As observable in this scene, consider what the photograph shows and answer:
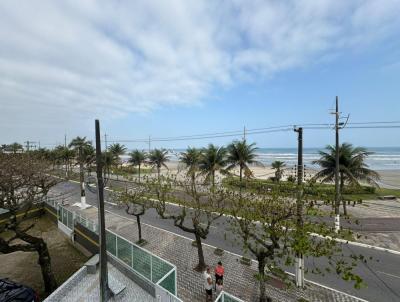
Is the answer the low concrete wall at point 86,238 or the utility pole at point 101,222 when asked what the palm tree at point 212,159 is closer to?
the low concrete wall at point 86,238

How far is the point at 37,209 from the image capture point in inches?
1066

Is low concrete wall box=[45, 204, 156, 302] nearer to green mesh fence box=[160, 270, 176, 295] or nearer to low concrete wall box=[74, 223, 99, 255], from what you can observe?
low concrete wall box=[74, 223, 99, 255]

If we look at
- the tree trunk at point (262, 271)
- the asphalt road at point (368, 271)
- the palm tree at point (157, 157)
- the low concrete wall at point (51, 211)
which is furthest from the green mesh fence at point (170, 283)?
the palm tree at point (157, 157)

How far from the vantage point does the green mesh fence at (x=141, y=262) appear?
Result: 38.1 feet

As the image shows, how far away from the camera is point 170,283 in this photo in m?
10.8

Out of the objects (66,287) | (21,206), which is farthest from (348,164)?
(21,206)

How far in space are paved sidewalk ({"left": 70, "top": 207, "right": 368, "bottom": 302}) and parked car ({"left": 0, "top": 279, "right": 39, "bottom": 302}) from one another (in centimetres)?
675

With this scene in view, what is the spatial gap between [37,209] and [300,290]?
2661 cm

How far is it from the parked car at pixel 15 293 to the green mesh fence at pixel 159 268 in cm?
555

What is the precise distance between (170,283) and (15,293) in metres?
6.91

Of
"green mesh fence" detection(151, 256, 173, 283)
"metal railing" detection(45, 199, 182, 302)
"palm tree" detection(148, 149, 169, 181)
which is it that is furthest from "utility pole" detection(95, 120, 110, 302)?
"palm tree" detection(148, 149, 169, 181)

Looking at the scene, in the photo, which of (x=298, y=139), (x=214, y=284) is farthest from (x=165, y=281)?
(x=298, y=139)

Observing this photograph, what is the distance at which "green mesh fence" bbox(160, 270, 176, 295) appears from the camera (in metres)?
10.7

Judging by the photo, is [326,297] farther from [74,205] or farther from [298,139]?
[74,205]
